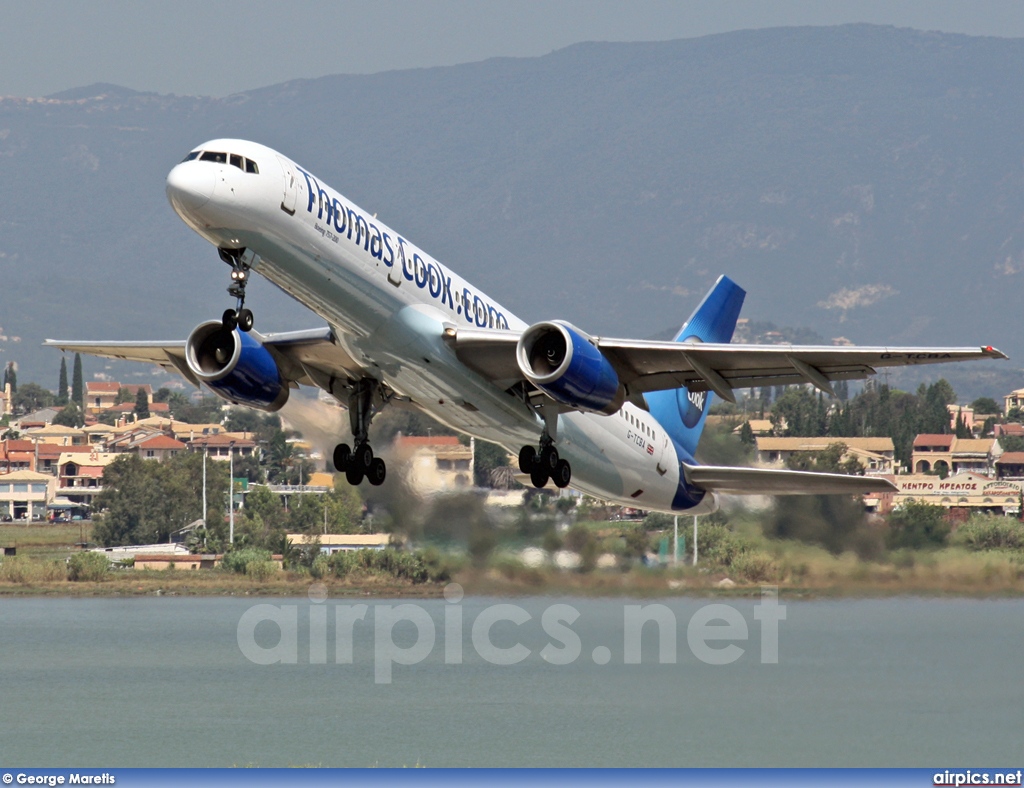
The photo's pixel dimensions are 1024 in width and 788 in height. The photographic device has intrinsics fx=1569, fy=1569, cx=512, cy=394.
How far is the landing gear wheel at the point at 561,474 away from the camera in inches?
1197

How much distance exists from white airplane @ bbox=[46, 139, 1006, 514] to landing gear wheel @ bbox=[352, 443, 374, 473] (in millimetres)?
29

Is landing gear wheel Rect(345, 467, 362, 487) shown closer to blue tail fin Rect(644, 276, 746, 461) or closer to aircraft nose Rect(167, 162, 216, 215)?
blue tail fin Rect(644, 276, 746, 461)

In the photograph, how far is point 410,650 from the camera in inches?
2805

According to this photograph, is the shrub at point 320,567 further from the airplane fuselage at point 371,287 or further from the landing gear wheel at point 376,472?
the airplane fuselage at point 371,287

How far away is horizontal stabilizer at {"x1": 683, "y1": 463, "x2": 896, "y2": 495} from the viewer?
3381 cm

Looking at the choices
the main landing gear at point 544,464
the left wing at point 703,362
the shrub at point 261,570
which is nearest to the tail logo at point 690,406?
the left wing at point 703,362

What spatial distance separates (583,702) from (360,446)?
2802cm

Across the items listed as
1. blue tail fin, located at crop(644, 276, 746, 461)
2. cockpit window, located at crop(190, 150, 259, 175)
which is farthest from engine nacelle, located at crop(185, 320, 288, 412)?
blue tail fin, located at crop(644, 276, 746, 461)

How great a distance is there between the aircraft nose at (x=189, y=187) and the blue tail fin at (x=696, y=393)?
14.4m

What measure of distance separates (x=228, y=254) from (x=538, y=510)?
20.5m

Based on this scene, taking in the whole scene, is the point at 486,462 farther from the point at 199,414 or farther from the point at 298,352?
the point at 199,414

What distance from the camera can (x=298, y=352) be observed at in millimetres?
30812

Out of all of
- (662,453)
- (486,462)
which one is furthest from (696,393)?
(486,462)

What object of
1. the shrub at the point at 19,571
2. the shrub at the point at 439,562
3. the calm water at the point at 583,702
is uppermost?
the shrub at the point at 439,562
